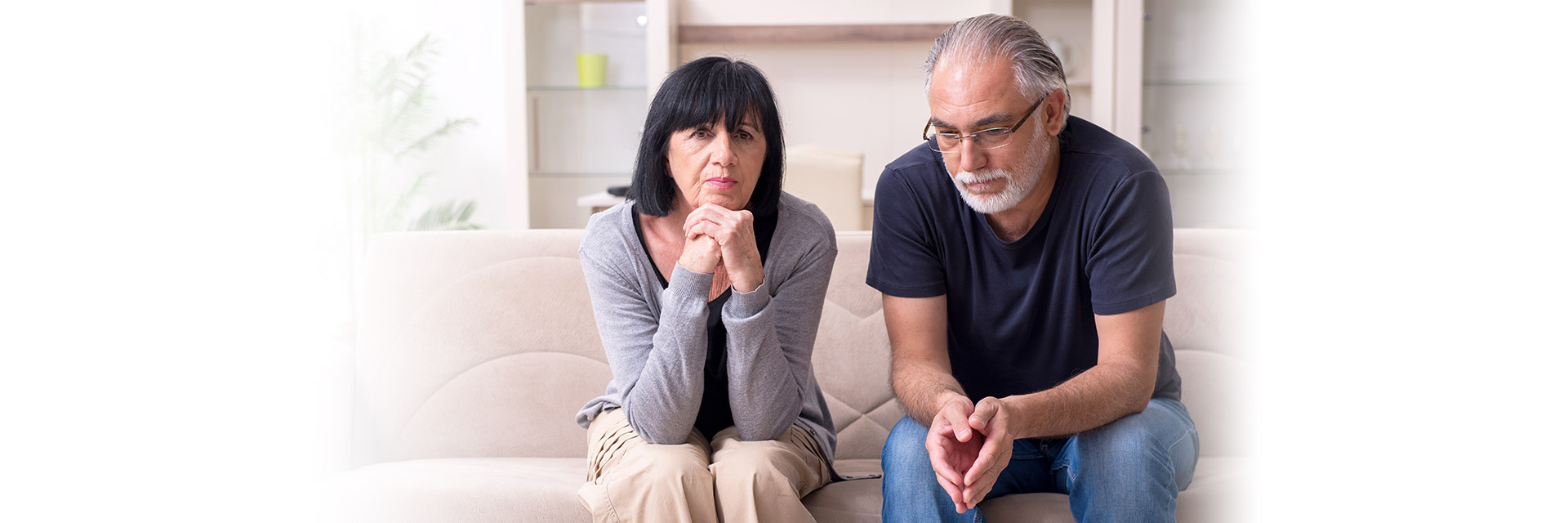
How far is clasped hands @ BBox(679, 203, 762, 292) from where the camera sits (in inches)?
Answer: 51.0

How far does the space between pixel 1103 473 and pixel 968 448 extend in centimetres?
18

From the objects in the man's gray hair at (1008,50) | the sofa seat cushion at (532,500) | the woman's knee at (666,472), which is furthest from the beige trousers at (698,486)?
the man's gray hair at (1008,50)

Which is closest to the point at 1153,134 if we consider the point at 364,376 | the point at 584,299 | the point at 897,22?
the point at 897,22

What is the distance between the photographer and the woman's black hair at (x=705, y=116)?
1.36m

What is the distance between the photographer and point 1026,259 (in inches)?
55.0

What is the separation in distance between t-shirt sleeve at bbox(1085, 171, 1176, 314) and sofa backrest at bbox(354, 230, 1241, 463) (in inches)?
19.4

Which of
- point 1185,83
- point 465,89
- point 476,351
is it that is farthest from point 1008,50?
point 465,89

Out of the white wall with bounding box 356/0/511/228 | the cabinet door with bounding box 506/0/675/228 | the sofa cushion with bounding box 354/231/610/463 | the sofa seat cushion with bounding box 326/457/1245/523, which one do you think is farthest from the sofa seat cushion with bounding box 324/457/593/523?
the white wall with bounding box 356/0/511/228

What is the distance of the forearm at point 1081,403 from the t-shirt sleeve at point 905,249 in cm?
22

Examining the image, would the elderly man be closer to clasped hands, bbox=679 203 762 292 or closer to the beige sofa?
clasped hands, bbox=679 203 762 292

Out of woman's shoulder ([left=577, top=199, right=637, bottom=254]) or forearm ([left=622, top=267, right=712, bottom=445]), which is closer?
forearm ([left=622, top=267, right=712, bottom=445])

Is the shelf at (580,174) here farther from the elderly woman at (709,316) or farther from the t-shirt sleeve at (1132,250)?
the t-shirt sleeve at (1132,250)

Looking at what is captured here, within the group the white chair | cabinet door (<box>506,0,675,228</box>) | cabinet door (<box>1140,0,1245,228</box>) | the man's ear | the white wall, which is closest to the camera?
the man's ear

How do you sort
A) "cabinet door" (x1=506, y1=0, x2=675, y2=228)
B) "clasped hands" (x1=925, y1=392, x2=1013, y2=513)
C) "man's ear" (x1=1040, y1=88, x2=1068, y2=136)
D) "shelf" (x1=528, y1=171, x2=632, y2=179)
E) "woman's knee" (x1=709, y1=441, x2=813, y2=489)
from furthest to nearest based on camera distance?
1. "shelf" (x1=528, y1=171, x2=632, y2=179)
2. "cabinet door" (x1=506, y1=0, x2=675, y2=228)
3. "man's ear" (x1=1040, y1=88, x2=1068, y2=136)
4. "woman's knee" (x1=709, y1=441, x2=813, y2=489)
5. "clasped hands" (x1=925, y1=392, x2=1013, y2=513)
